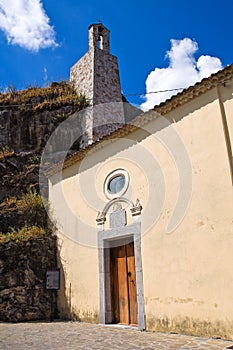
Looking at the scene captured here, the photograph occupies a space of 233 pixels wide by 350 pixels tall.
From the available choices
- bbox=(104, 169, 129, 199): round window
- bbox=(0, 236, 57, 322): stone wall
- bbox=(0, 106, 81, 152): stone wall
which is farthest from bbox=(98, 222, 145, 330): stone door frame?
bbox=(0, 106, 81, 152): stone wall

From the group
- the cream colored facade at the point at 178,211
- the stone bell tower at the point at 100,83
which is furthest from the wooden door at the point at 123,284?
the stone bell tower at the point at 100,83

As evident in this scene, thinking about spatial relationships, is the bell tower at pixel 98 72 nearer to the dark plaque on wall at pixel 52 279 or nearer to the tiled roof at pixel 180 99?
the tiled roof at pixel 180 99

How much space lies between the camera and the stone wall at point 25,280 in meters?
9.30

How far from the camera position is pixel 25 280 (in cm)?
963

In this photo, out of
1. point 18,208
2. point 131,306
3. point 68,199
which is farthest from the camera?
point 18,208

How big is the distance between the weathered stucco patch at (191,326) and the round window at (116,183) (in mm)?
3113

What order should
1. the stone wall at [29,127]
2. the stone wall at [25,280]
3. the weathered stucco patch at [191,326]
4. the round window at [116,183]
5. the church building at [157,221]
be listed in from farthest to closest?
the stone wall at [29,127] → the stone wall at [25,280] → the round window at [116,183] → the church building at [157,221] → the weathered stucco patch at [191,326]

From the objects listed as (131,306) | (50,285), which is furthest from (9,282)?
(131,306)

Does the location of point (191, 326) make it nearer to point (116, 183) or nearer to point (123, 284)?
point (123, 284)

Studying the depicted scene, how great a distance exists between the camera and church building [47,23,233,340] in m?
6.21

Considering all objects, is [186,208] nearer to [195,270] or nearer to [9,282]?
[195,270]

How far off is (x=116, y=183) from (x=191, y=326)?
159 inches

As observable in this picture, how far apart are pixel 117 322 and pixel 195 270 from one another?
2.99m

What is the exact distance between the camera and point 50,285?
32.1ft
